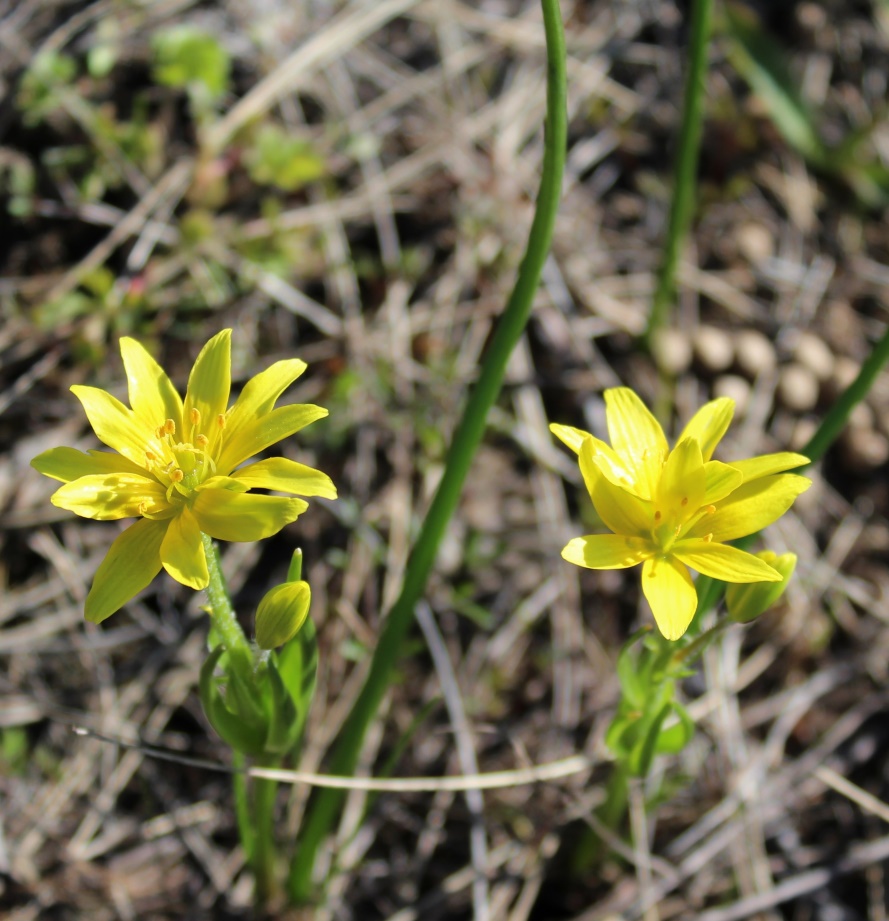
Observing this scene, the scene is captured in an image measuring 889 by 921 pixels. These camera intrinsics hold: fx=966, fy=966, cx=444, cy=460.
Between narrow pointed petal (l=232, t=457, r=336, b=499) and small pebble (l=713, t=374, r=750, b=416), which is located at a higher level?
narrow pointed petal (l=232, t=457, r=336, b=499)

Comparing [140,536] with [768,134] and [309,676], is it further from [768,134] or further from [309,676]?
[768,134]

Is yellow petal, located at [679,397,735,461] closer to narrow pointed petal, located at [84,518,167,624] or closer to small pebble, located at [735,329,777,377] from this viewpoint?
narrow pointed petal, located at [84,518,167,624]

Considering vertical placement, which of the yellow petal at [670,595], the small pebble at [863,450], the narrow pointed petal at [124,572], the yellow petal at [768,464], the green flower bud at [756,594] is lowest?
the small pebble at [863,450]

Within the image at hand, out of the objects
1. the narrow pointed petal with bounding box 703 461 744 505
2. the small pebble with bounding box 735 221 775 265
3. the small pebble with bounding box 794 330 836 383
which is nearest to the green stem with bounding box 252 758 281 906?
the narrow pointed petal with bounding box 703 461 744 505

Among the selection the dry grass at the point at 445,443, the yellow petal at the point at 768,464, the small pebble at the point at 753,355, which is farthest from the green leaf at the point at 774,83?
the yellow petal at the point at 768,464

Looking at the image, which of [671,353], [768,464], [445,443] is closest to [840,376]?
[671,353]

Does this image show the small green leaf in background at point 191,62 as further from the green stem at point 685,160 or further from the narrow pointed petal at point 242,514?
the narrow pointed petal at point 242,514

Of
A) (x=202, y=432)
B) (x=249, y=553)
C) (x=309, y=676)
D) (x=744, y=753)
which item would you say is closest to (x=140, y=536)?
(x=202, y=432)

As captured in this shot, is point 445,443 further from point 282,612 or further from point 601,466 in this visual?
point 282,612
